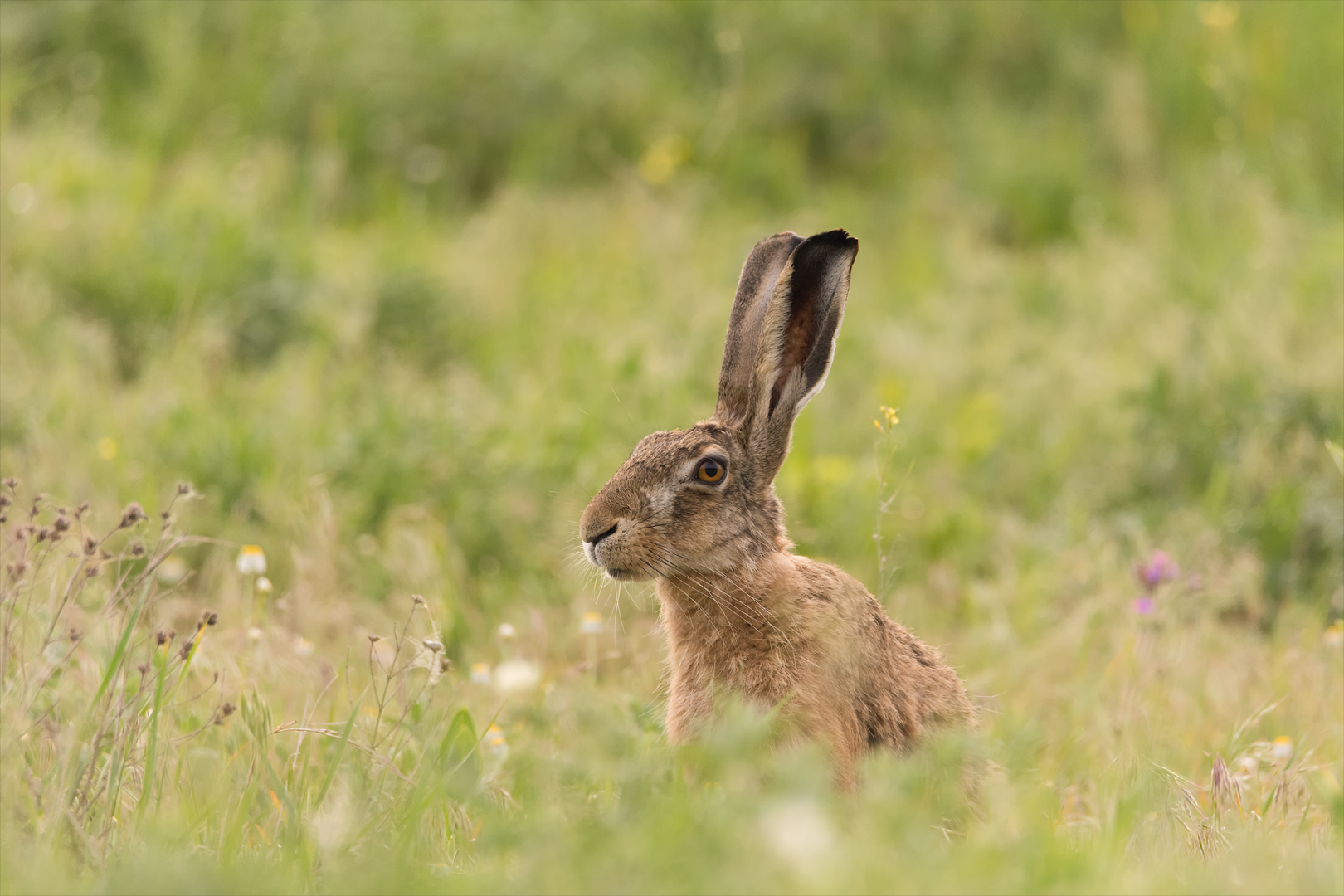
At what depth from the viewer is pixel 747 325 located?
387 centimetres

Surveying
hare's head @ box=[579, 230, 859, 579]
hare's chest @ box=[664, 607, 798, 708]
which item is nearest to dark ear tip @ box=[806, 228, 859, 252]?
hare's head @ box=[579, 230, 859, 579]

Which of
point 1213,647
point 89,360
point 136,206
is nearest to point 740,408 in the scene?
point 1213,647

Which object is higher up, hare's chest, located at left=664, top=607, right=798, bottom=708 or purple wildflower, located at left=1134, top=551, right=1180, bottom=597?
purple wildflower, located at left=1134, top=551, right=1180, bottom=597

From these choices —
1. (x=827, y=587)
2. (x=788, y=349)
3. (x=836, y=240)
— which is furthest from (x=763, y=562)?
(x=836, y=240)

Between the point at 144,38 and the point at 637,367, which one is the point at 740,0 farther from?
the point at 637,367

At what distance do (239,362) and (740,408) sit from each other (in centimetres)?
341

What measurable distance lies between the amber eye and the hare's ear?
0.17 metres

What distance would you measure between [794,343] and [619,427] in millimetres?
2184

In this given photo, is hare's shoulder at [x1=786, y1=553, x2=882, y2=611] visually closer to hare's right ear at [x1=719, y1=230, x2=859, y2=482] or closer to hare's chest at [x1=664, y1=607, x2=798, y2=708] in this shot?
hare's chest at [x1=664, y1=607, x2=798, y2=708]

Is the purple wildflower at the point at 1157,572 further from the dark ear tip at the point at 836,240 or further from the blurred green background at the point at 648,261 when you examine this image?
the dark ear tip at the point at 836,240

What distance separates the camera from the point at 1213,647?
4.82m

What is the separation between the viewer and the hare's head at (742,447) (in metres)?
3.60

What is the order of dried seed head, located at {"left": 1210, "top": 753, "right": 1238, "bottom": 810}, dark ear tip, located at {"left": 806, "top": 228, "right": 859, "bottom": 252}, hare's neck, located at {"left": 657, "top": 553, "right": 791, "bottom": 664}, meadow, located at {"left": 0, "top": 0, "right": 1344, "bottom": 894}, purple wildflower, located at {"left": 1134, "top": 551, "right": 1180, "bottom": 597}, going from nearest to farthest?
1. meadow, located at {"left": 0, "top": 0, "right": 1344, "bottom": 894}
2. dried seed head, located at {"left": 1210, "top": 753, "right": 1238, "bottom": 810}
3. hare's neck, located at {"left": 657, "top": 553, "right": 791, "bottom": 664}
4. dark ear tip, located at {"left": 806, "top": 228, "right": 859, "bottom": 252}
5. purple wildflower, located at {"left": 1134, "top": 551, "right": 1180, "bottom": 597}

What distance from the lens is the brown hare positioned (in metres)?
3.41
